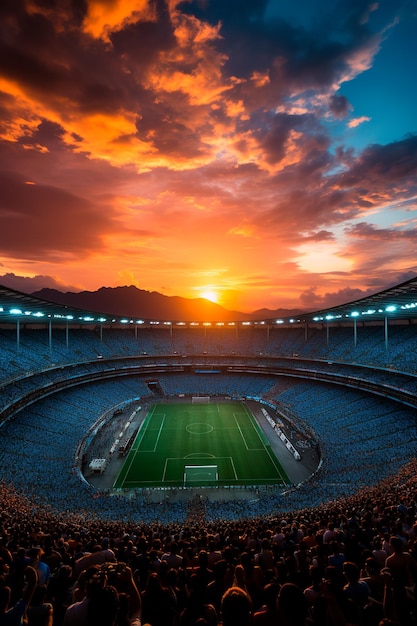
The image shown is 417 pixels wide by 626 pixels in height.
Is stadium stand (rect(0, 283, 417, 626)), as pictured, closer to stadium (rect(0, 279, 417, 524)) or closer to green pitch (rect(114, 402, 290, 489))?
stadium (rect(0, 279, 417, 524))

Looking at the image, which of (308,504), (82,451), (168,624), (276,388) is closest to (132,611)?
(168,624)

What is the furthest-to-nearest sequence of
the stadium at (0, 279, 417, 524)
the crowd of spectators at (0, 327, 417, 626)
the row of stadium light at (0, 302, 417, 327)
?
the row of stadium light at (0, 302, 417, 327) < the stadium at (0, 279, 417, 524) < the crowd of spectators at (0, 327, 417, 626)

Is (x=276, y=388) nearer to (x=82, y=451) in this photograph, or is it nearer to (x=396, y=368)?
(x=396, y=368)

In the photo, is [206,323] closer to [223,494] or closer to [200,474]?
[200,474]

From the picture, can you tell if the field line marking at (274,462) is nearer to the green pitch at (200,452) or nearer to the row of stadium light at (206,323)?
the green pitch at (200,452)

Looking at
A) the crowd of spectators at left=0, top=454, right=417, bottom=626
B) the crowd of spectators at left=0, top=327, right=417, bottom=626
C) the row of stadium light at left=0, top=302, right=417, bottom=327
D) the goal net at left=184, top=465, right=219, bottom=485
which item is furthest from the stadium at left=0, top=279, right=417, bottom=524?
the crowd of spectators at left=0, top=454, right=417, bottom=626

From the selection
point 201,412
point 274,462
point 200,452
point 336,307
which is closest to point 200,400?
point 201,412

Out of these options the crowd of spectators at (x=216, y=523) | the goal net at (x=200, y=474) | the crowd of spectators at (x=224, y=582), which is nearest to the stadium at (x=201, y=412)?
the goal net at (x=200, y=474)
